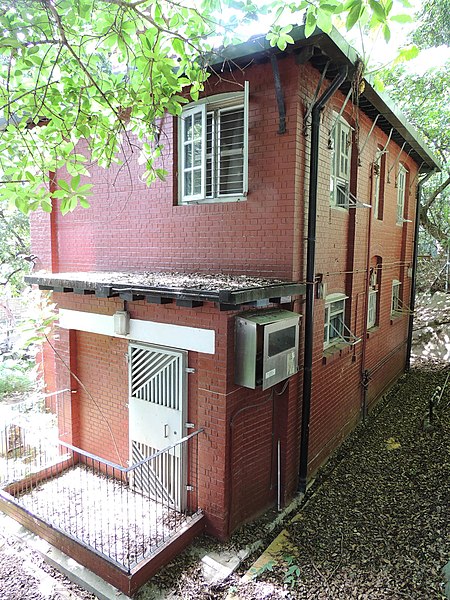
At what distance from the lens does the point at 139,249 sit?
301 inches

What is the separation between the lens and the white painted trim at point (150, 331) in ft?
17.9

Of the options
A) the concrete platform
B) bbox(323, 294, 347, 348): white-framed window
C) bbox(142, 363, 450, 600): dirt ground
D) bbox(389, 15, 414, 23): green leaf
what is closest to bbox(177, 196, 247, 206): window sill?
bbox(323, 294, 347, 348): white-framed window

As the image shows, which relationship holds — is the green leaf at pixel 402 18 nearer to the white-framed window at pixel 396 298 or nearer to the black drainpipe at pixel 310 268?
the black drainpipe at pixel 310 268

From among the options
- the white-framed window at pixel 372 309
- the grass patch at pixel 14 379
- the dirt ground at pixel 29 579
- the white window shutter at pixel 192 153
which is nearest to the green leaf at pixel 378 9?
the white window shutter at pixel 192 153

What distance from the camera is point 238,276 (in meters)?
6.32

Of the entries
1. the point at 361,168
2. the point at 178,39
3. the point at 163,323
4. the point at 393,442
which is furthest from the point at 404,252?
the point at 178,39

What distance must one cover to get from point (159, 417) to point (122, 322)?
1.53m

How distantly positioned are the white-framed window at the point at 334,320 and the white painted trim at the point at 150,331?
281 centimetres

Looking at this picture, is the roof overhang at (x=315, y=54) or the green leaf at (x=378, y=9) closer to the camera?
the green leaf at (x=378, y=9)

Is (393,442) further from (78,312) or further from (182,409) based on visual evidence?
(78,312)

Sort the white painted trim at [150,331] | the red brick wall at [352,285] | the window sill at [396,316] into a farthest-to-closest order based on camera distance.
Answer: the window sill at [396,316]
the red brick wall at [352,285]
the white painted trim at [150,331]

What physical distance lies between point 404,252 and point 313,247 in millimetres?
7620

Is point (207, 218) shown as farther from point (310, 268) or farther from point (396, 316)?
point (396, 316)

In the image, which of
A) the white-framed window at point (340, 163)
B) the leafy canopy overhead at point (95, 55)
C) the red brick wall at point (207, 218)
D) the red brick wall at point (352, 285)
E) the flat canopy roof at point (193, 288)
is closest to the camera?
the leafy canopy overhead at point (95, 55)
